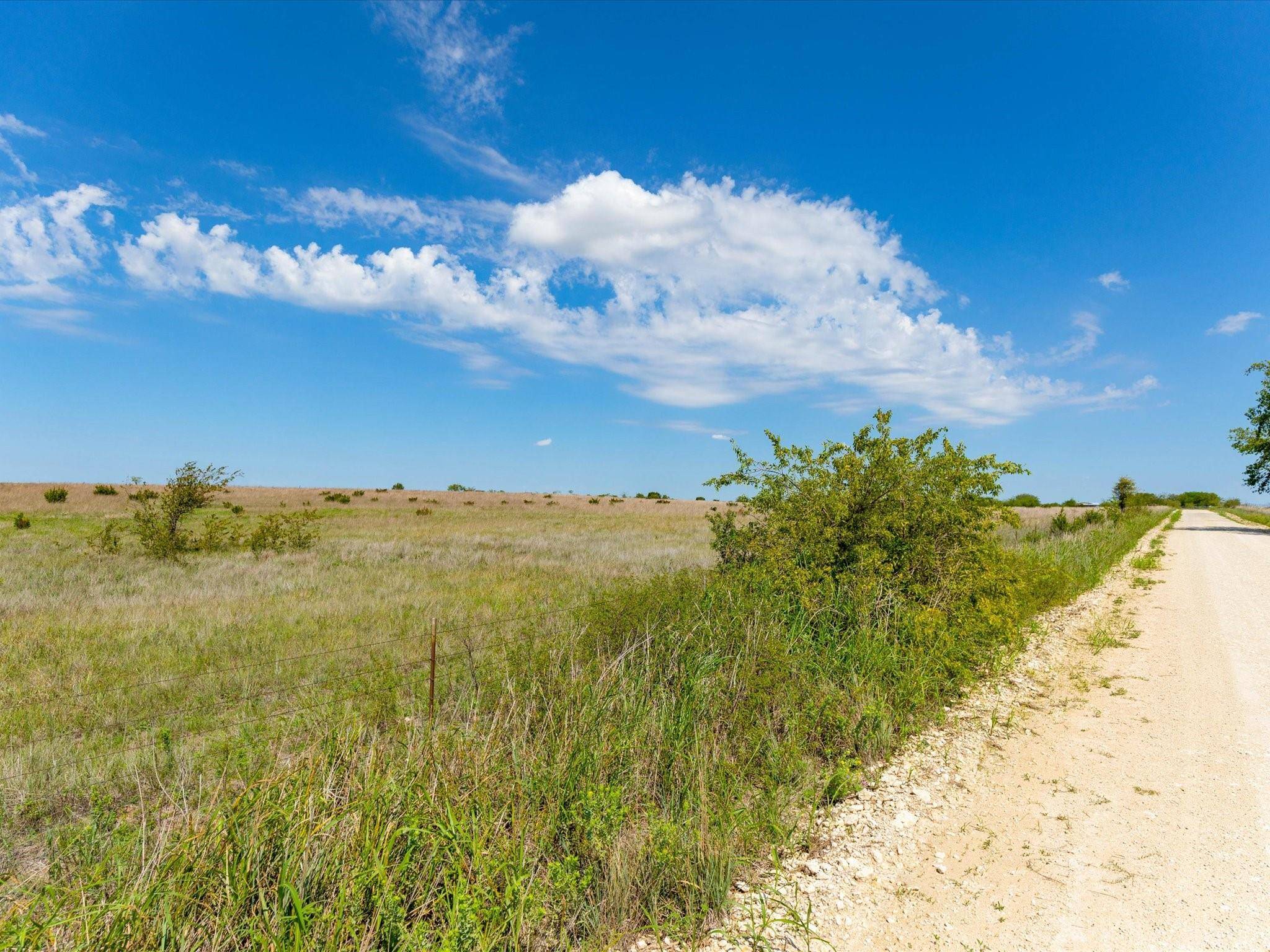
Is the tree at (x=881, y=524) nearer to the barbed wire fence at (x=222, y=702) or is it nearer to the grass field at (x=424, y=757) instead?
the grass field at (x=424, y=757)

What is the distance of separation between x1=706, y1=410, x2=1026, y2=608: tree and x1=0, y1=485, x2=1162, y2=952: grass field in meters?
0.82

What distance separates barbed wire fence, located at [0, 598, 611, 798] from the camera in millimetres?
5832

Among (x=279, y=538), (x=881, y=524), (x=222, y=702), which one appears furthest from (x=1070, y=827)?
(x=279, y=538)

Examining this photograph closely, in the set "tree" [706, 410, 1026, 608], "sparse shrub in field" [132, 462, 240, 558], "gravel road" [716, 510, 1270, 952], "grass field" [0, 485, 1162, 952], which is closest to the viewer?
"grass field" [0, 485, 1162, 952]

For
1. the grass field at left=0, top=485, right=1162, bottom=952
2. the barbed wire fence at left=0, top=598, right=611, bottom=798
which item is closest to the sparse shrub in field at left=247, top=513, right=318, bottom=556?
the grass field at left=0, top=485, right=1162, bottom=952

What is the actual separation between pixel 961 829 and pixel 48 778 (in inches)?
299

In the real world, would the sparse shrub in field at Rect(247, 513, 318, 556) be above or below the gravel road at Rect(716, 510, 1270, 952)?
above

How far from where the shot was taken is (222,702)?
24.9 ft

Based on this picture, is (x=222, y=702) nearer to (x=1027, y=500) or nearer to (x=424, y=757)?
(x=424, y=757)

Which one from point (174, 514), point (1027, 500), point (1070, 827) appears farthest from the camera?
point (1027, 500)

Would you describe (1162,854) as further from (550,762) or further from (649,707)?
(550,762)

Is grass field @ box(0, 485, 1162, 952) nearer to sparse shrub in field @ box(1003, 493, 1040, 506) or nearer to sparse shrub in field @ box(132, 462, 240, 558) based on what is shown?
sparse shrub in field @ box(132, 462, 240, 558)

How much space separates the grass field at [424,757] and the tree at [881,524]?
0.82 metres

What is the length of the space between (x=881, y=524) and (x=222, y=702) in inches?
338
